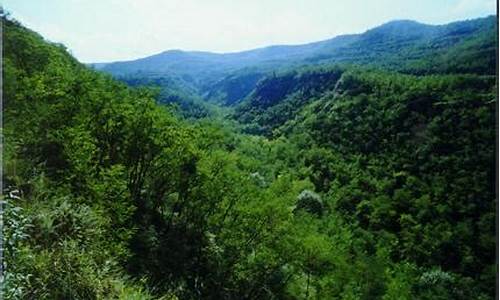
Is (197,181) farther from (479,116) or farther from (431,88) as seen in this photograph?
(431,88)

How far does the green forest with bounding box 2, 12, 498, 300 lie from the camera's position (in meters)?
4.39

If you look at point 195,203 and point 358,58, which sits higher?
point 195,203

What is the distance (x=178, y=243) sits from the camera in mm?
12039

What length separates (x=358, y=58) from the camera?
104 metres

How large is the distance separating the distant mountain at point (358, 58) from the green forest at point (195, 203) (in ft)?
24.4

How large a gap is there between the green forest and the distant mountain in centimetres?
744

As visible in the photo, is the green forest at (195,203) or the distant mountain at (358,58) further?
the distant mountain at (358,58)

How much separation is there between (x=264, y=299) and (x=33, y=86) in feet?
25.5

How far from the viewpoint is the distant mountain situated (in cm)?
6062

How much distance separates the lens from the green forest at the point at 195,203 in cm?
439

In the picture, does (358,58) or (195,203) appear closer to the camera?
(195,203)

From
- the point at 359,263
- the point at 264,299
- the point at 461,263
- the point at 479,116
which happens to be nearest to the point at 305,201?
the point at 359,263

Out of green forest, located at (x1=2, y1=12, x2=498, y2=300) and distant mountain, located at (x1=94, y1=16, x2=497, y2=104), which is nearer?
green forest, located at (x1=2, y1=12, x2=498, y2=300)

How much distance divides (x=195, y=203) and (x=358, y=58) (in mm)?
95859
